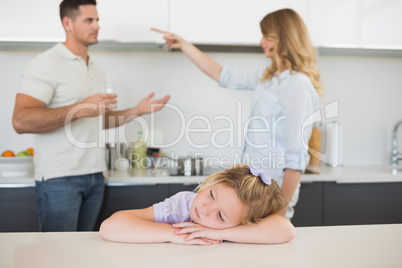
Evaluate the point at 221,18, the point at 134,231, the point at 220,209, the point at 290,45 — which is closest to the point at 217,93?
the point at 221,18

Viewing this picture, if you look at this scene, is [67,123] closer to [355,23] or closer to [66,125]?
[66,125]

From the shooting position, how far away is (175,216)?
4.31 ft

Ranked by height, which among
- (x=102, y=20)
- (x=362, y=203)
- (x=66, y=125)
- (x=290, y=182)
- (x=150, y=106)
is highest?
(x=102, y=20)

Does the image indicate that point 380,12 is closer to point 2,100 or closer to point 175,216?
point 175,216

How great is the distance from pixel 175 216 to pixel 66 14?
51.7 inches

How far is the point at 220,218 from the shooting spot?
3.86 ft

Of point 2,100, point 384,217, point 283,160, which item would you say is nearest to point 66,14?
point 2,100

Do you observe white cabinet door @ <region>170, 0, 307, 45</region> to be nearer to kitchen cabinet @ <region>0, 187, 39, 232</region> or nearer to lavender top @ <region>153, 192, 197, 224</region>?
kitchen cabinet @ <region>0, 187, 39, 232</region>

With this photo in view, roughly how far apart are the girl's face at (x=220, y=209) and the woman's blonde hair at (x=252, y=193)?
17mm

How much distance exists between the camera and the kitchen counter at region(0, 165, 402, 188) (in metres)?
2.23

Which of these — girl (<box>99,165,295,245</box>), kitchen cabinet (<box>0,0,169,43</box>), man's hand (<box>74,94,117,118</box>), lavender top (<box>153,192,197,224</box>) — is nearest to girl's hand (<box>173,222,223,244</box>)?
girl (<box>99,165,295,245</box>)

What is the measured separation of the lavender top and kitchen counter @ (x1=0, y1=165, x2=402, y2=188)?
933 millimetres

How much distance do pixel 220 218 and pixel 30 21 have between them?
71.1 inches

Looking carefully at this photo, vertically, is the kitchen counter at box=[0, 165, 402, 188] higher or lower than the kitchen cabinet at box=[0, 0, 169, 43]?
lower
